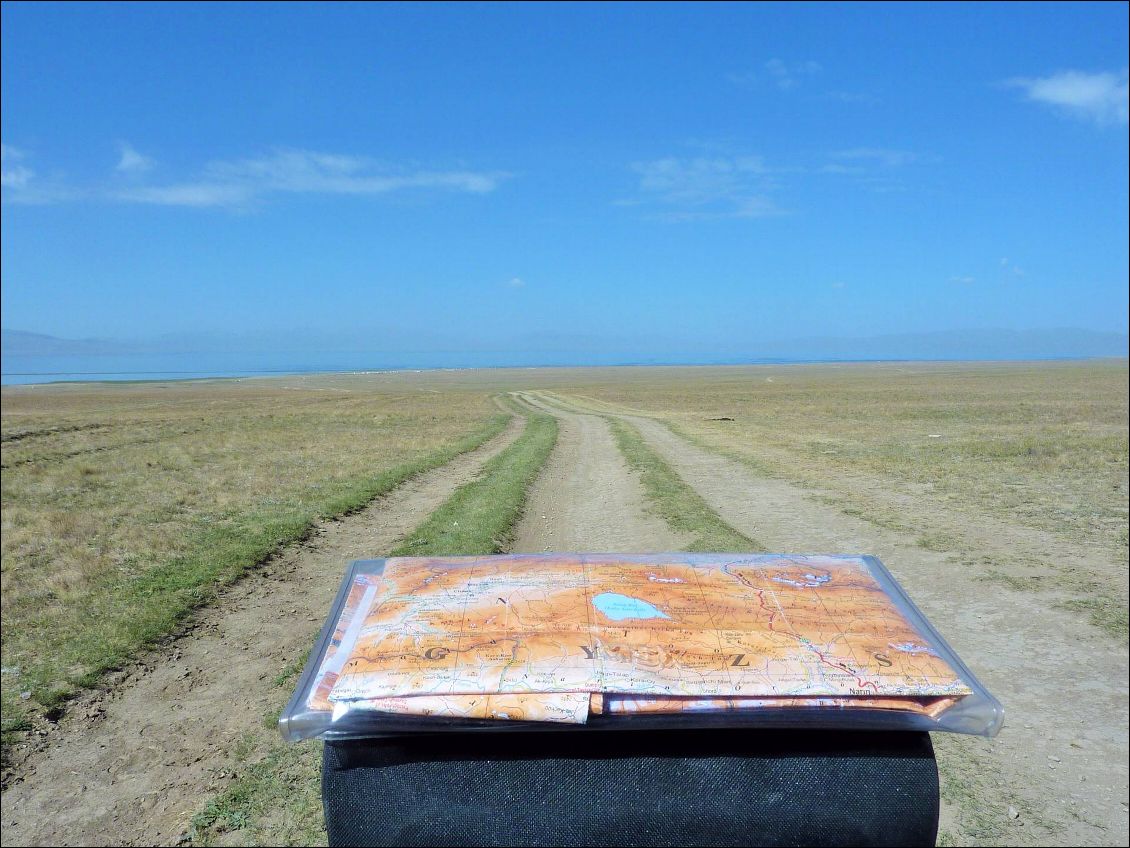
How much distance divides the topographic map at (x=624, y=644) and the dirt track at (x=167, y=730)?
121 inches

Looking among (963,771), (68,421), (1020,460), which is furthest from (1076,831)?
(68,421)

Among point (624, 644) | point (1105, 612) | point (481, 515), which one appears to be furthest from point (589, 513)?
point (624, 644)

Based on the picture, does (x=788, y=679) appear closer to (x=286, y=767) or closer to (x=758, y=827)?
(x=758, y=827)

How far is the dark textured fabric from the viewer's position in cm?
211

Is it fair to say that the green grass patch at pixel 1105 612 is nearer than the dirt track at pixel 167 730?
No

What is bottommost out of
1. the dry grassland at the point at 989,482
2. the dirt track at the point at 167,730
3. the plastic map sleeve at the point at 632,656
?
the dirt track at the point at 167,730

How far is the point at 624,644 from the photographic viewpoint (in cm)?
221

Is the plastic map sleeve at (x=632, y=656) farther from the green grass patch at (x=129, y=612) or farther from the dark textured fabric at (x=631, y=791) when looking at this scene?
the green grass patch at (x=129, y=612)

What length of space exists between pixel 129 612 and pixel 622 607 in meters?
7.31

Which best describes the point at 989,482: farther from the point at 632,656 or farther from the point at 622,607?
the point at 632,656

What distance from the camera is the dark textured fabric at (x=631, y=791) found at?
2.11m

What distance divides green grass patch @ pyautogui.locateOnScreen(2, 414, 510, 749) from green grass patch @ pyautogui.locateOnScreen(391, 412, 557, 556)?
1992 millimetres

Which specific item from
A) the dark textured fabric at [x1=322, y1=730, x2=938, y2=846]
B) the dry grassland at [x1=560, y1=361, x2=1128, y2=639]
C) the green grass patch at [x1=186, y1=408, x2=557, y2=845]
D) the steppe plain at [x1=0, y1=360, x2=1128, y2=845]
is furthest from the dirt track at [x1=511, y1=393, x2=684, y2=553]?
the dry grassland at [x1=560, y1=361, x2=1128, y2=639]

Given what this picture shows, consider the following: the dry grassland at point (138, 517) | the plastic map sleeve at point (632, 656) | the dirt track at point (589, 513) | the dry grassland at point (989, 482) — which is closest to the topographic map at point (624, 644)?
the plastic map sleeve at point (632, 656)
